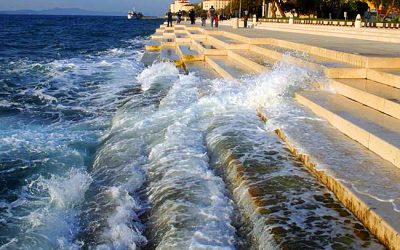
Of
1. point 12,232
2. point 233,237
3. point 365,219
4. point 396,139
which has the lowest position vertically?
point 12,232

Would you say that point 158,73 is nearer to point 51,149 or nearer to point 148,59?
point 148,59

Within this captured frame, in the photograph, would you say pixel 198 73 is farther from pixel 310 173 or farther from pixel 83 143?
pixel 310 173

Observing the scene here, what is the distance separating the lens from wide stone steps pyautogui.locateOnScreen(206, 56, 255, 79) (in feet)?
31.6

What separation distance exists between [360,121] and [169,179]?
2350 millimetres

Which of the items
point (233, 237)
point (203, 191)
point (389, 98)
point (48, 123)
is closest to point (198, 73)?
point (48, 123)

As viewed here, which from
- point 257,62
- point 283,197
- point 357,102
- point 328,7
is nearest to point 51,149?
point 283,197

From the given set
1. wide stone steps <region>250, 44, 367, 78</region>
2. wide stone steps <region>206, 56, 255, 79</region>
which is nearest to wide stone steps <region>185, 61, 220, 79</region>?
wide stone steps <region>206, 56, 255, 79</region>

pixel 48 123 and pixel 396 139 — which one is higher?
pixel 396 139

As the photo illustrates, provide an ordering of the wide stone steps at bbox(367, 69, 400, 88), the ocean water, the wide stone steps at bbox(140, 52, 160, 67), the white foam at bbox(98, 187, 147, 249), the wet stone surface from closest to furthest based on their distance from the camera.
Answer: the wet stone surface → the ocean water → the white foam at bbox(98, 187, 147, 249) → the wide stone steps at bbox(367, 69, 400, 88) → the wide stone steps at bbox(140, 52, 160, 67)

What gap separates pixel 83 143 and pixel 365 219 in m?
4.67

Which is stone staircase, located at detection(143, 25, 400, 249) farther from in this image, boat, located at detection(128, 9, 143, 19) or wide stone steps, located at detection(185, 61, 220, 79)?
boat, located at detection(128, 9, 143, 19)

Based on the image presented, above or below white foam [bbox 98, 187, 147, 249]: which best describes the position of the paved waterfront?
above

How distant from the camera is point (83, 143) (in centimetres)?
664

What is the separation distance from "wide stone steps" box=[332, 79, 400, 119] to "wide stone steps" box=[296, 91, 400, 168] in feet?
0.26
